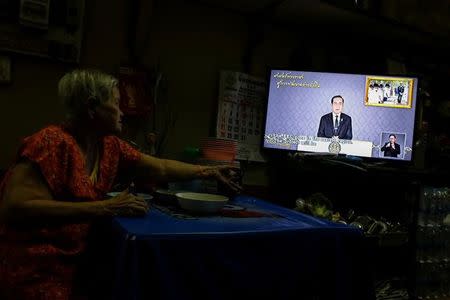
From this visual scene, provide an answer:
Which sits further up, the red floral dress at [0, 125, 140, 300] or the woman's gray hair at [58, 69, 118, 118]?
the woman's gray hair at [58, 69, 118, 118]

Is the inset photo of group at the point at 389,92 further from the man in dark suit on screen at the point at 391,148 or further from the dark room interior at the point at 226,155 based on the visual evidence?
the man in dark suit on screen at the point at 391,148

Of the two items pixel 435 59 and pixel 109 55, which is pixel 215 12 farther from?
pixel 435 59

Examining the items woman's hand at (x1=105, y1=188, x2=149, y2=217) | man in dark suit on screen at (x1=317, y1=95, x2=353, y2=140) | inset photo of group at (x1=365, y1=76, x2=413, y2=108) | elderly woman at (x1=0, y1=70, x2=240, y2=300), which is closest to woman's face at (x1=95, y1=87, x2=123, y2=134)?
elderly woman at (x1=0, y1=70, x2=240, y2=300)

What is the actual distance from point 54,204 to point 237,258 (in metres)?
0.54

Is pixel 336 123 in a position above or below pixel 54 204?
above

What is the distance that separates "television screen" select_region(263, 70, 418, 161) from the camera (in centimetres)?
221

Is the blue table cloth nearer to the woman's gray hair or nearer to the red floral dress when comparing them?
the red floral dress

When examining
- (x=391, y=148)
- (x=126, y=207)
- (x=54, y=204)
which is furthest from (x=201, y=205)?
(x=391, y=148)

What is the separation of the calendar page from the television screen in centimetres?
10

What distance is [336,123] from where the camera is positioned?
7.35ft

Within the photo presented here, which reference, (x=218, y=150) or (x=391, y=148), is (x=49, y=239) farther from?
(x=391, y=148)

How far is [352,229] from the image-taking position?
4.07 feet

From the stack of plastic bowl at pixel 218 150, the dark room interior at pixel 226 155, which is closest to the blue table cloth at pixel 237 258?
the dark room interior at pixel 226 155

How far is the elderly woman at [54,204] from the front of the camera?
1.10m
